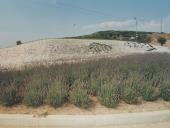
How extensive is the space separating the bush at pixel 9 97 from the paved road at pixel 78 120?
0.78 metres

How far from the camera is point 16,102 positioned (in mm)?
8719

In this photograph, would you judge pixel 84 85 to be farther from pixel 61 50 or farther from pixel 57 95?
pixel 61 50

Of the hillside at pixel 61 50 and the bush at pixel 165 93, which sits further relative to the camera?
the hillside at pixel 61 50

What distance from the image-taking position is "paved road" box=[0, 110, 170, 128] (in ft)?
24.7

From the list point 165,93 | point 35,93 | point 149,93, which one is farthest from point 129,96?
point 35,93

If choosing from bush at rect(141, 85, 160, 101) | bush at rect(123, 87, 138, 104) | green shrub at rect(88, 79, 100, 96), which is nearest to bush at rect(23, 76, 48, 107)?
green shrub at rect(88, 79, 100, 96)

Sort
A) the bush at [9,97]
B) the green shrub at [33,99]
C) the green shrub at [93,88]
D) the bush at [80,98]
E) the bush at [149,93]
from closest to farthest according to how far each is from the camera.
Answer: the bush at [80,98], the green shrub at [33,99], the bush at [9,97], the bush at [149,93], the green shrub at [93,88]

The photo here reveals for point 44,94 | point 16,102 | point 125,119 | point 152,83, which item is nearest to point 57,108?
point 44,94

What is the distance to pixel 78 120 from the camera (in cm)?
752

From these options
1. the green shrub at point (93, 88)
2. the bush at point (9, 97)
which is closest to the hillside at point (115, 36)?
A: the green shrub at point (93, 88)

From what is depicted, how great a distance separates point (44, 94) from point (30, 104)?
18.8 inches

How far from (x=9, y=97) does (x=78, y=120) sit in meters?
2.18

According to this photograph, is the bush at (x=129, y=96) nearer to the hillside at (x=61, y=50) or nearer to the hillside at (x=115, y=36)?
the hillside at (x=61, y=50)

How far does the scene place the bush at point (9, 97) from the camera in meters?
8.54
